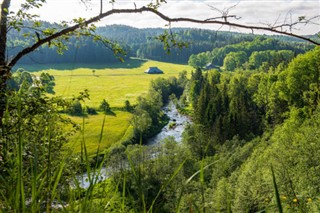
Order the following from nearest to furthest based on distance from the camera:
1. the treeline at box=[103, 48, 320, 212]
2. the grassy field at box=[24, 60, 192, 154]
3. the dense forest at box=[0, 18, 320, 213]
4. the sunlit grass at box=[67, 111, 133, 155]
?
the dense forest at box=[0, 18, 320, 213]
the treeline at box=[103, 48, 320, 212]
the sunlit grass at box=[67, 111, 133, 155]
the grassy field at box=[24, 60, 192, 154]

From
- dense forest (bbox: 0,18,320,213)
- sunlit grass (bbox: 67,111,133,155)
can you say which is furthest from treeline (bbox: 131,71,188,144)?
sunlit grass (bbox: 67,111,133,155)

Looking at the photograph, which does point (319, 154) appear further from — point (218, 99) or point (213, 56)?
point (213, 56)

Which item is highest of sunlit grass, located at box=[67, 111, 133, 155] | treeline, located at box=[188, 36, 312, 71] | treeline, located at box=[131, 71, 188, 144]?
treeline, located at box=[188, 36, 312, 71]

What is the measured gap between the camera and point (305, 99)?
47000 mm

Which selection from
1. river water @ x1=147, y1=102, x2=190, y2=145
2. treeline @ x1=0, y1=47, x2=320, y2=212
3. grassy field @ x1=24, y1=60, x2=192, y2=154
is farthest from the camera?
grassy field @ x1=24, y1=60, x2=192, y2=154

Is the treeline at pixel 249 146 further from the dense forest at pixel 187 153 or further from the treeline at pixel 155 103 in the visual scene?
the treeline at pixel 155 103

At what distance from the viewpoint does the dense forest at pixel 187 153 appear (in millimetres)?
2002

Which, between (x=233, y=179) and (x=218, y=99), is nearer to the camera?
(x=233, y=179)

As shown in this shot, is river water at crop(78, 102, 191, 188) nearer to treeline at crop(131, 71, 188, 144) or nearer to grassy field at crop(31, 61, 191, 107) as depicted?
treeline at crop(131, 71, 188, 144)

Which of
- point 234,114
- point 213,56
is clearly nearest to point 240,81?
point 234,114

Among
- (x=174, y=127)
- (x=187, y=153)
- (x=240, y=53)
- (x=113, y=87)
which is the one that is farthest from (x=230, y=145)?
(x=240, y=53)

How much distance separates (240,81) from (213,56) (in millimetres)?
107123

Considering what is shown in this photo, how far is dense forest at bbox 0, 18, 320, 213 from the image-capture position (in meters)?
2.00

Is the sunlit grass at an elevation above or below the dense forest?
below
